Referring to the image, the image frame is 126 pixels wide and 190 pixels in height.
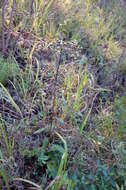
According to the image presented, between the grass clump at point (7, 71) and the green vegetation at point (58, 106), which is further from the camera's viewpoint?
the grass clump at point (7, 71)

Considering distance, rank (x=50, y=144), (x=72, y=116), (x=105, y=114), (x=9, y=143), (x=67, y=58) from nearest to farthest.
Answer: (x=9, y=143)
(x=50, y=144)
(x=72, y=116)
(x=105, y=114)
(x=67, y=58)

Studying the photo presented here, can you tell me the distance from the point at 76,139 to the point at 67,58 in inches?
35.7

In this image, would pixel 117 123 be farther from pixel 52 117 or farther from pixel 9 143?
pixel 9 143

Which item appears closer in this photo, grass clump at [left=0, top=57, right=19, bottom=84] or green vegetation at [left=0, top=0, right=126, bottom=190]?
green vegetation at [left=0, top=0, right=126, bottom=190]

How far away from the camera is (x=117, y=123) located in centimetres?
208

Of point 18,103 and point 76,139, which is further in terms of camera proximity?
point 18,103

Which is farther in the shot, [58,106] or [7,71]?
[7,71]

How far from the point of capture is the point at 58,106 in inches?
76.2

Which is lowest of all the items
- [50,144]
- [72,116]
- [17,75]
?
[50,144]

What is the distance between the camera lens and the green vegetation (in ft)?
5.40

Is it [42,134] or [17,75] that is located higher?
[17,75]

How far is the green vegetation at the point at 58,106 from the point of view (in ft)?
5.40

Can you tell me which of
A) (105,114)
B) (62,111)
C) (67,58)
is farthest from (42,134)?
(67,58)

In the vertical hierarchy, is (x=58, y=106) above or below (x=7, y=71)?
below
